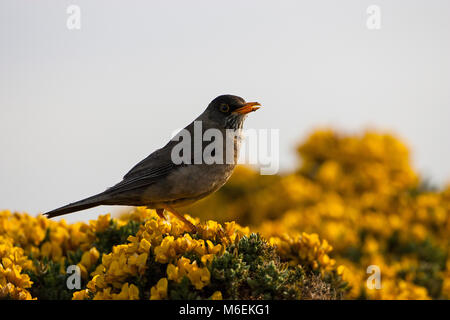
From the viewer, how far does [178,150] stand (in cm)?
596

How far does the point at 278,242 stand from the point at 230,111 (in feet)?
4.67

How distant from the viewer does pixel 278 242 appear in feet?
18.7

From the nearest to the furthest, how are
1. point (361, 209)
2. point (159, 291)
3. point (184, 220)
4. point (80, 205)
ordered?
1. point (159, 291)
2. point (184, 220)
3. point (80, 205)
4. point (361, 209)

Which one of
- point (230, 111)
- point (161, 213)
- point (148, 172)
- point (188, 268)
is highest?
point (230, 111)

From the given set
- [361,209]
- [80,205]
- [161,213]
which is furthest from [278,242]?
[361,209]

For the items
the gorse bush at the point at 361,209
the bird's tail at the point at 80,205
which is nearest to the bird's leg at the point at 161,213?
the bird's tail at the point at 80,205

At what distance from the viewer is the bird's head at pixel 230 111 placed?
6133 millimetres

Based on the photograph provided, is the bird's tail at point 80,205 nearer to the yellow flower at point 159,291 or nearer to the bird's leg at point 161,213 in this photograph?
the bird's leg at point 161,213

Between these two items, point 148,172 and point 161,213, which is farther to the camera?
point 161,213

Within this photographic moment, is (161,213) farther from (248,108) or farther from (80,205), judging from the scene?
(248,108)

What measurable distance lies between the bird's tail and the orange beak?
160 cm
